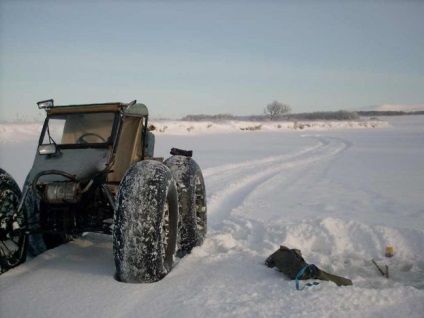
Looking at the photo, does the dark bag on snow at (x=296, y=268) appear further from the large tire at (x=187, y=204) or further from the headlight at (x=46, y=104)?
the headlight at (x=46, y=104)

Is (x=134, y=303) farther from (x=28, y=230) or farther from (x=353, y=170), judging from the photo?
(x=353, y=170)

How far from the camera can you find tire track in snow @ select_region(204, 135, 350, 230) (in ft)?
24.5

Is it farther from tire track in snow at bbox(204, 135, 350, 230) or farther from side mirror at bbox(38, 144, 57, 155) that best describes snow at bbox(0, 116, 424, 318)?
side mirror at bbox(38, 144, 57, 155)

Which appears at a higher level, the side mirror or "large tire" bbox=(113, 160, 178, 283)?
the side mirror

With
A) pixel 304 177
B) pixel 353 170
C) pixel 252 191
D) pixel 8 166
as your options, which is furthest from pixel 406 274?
pixel 8 166

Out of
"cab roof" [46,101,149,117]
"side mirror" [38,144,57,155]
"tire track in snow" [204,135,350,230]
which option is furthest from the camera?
"tire track in snow" [204,135,350,230]

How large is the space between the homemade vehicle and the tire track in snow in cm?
183

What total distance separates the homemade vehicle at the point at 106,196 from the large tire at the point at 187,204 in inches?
0.5

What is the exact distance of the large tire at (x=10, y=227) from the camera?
397cm

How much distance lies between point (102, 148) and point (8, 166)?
8980mm

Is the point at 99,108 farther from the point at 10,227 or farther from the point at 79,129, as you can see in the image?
the point at 10,227

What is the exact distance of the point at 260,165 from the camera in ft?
46.5

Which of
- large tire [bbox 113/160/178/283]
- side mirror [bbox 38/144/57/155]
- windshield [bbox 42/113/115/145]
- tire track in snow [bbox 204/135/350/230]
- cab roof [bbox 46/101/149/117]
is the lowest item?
tire track in snow [bbox 204/135/350/230]

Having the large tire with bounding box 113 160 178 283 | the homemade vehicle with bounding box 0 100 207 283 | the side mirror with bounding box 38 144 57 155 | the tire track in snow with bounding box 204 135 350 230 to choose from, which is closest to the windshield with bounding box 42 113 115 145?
the homemade vehicle with bounding box 0 100 207 283
